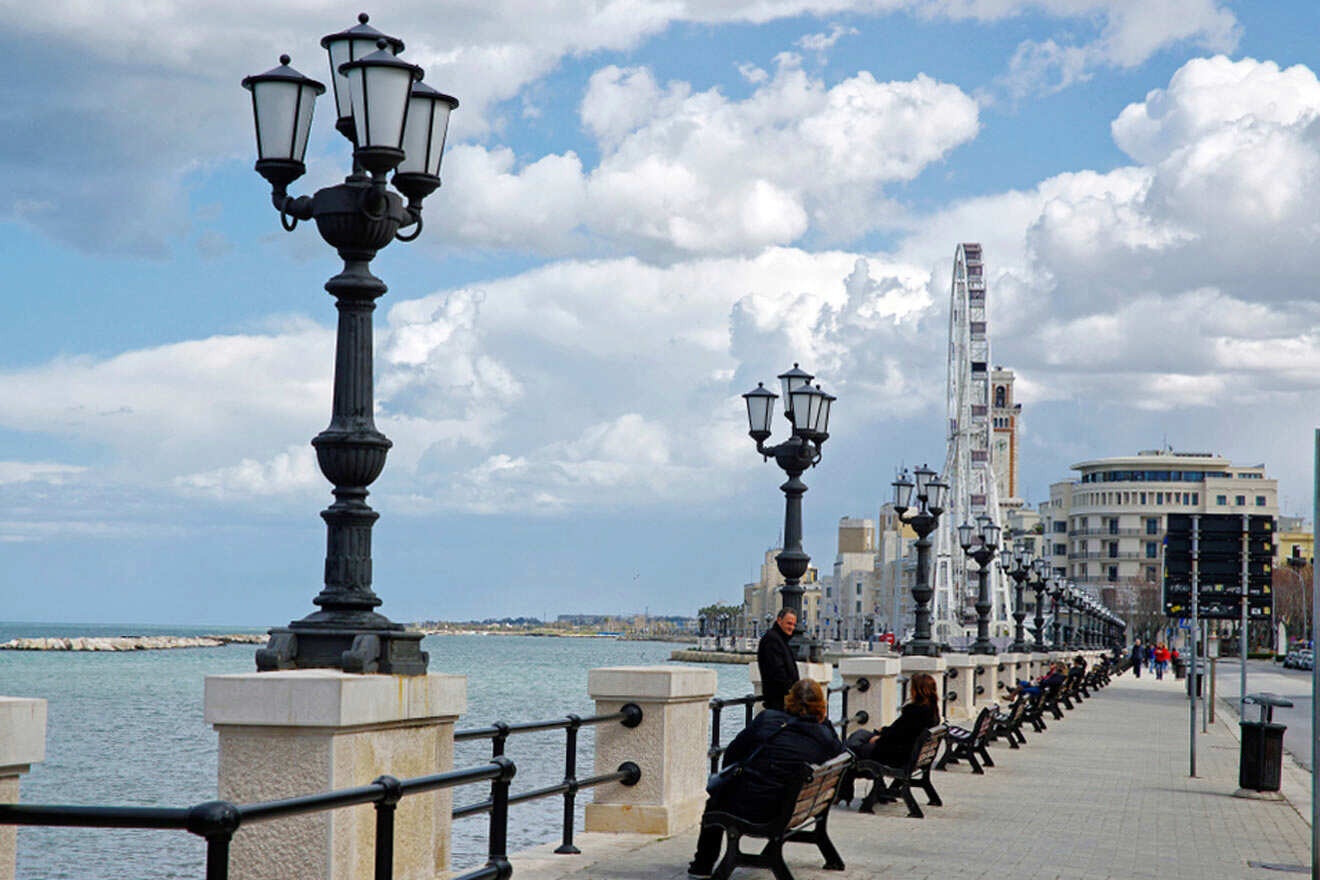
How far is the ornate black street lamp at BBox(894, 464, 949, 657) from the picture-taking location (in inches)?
1049

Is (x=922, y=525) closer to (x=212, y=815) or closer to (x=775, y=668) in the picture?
(x=775, y=668)

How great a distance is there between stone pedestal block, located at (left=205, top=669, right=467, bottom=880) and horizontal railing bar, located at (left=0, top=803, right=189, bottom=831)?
218cm

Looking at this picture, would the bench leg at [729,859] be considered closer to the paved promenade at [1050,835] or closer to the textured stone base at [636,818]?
the paved promenade at [1050,835]

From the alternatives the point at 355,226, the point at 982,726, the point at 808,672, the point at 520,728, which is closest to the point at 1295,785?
the point at 982,726

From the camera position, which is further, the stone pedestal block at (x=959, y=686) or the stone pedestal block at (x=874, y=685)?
the stone pedestal block at (x=959, y=686)

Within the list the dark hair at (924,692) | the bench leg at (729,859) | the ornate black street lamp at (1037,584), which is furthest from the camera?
the ornate black street lamp at (1037,584)

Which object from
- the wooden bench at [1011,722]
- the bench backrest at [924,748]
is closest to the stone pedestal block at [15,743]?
the bench backrest at [924,748]

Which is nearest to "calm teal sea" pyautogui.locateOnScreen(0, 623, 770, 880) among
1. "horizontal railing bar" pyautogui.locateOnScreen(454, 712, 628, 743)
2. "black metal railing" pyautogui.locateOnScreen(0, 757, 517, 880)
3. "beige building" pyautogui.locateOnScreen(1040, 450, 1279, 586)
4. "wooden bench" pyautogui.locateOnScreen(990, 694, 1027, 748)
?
"horizontal railing bar" pyautogui.locateOnScreen(454, 712, 628, 743)

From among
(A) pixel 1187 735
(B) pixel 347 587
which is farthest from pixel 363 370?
(A) pixel 1187 735

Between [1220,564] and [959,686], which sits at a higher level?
[1220,564]

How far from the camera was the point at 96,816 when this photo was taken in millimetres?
4539

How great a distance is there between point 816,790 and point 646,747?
2.26 meters

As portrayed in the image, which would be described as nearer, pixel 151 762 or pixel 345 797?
pixel 345 797

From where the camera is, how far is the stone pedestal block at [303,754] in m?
6.86
